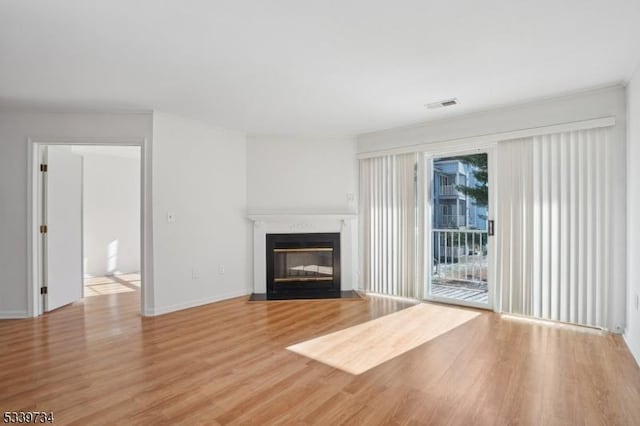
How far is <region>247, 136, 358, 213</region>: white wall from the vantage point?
5.16m

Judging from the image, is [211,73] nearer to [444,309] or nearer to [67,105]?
[67,105]

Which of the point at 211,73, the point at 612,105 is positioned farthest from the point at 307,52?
the point at 612,105

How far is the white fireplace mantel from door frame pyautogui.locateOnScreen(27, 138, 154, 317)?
4.83 ft

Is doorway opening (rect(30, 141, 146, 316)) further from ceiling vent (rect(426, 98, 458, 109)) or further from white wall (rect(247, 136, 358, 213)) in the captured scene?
ceiling vent (rect(426, 98, 458, 109))

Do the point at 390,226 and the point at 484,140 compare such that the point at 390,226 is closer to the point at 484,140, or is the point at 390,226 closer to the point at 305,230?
the point at 305,230

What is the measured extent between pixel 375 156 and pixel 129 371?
3.96 m

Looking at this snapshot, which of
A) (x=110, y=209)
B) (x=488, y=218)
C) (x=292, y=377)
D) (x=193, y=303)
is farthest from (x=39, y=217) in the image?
(x=488, y=218)

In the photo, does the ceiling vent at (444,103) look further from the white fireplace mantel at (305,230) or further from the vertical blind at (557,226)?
the white fireplace mantel at (305,230)

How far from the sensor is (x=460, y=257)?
15.5 ft

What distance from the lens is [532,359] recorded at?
8.86 ft

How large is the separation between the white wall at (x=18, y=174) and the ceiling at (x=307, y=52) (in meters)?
0.28

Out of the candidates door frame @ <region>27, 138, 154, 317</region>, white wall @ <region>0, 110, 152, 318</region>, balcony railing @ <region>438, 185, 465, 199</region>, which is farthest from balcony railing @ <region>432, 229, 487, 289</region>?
white wall @ <region>0, 110, 152, 318</region>

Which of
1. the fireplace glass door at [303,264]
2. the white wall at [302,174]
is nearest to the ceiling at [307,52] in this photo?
the white wall at [302,174]

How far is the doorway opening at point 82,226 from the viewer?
4.05 meters
